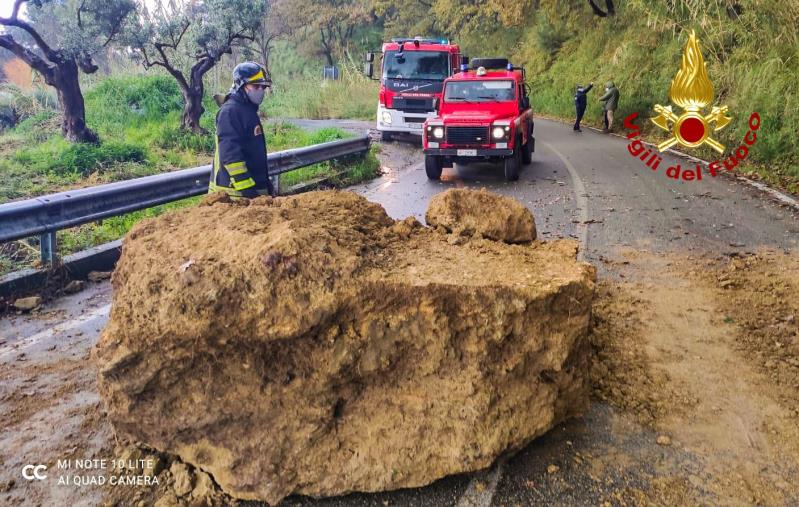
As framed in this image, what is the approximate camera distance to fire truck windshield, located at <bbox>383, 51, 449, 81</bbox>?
18.1 metres

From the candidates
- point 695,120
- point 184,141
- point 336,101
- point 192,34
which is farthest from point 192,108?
point 695,120

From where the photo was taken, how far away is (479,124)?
38.7 ft

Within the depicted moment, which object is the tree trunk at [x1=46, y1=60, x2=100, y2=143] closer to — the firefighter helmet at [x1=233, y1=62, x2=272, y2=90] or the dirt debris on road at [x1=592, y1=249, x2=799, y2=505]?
the firefighter helmet at [x1=233, y1=62, x2=272, y2=90]

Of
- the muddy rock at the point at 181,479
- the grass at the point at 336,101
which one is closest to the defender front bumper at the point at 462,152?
the muddy rock at the point at 181,479

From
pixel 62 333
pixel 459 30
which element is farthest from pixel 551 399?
pixel 459 30

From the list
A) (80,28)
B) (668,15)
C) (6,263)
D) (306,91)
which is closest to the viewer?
(6,263)

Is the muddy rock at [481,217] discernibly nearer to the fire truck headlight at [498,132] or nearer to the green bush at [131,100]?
the fire truck headlight at [498,132]

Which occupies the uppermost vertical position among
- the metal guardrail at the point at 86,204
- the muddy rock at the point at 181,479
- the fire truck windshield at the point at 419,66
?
the fire truck windshield at the point at 419,66

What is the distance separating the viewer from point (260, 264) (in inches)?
107

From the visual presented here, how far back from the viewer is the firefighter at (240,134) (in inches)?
199

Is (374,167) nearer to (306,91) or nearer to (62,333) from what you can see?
(62,333)

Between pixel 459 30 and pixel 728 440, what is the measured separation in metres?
42.6

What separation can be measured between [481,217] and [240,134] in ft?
7.69

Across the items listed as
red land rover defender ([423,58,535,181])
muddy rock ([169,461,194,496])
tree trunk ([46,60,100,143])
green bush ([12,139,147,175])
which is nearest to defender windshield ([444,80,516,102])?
red land rover defender ([423,58,535,181])
